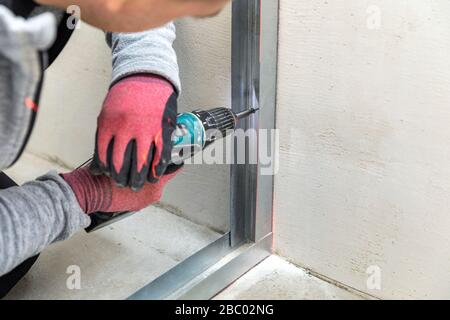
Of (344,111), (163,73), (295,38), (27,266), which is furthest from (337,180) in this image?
(27,266)

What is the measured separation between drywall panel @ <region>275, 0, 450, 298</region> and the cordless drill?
14cm

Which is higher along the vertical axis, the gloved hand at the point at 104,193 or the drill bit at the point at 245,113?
the drill bit at the point at 245,113

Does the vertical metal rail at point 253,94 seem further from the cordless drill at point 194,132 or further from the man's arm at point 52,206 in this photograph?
the man's arm at point 52,206

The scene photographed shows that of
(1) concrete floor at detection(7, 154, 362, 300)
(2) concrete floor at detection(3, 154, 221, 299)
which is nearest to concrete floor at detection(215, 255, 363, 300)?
(1) concrete floor at detection(7, 154, 362, 300)

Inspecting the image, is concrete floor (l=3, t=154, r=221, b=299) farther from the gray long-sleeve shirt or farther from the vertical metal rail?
the gray long-sleeve shirt

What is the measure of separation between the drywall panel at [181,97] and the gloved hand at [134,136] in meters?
0.27

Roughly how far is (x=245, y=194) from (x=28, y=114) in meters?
0.55

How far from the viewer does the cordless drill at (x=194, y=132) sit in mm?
787

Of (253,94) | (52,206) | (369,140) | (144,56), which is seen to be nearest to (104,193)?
(52,206)

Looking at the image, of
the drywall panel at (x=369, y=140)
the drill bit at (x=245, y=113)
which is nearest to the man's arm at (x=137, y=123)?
the drill bit at (x=245, y=113)

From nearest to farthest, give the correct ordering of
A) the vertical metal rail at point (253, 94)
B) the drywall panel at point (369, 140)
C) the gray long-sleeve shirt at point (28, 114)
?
the gray long-sleeve shirt at point (28, 114) → the drywall panel at point (369, 140) → the vertical metal rail at point (253, 94)

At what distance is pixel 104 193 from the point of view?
776mm

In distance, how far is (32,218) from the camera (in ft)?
2.16

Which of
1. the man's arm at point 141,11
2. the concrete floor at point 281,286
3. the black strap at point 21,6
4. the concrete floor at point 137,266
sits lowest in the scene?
the concrete floor at point 281,286
